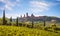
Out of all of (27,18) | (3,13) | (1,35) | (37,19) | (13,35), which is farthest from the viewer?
(37,19)

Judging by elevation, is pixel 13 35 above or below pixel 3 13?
below

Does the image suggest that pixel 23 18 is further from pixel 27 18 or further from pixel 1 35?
pixel 1 35

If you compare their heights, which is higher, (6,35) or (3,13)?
(3,13)

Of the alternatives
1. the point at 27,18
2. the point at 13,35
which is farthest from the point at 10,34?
the point at 27,18

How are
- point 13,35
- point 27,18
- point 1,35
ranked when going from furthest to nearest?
point 27,18 < point 13,35 < point 1,35

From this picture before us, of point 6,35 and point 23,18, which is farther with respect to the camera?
point 23,18

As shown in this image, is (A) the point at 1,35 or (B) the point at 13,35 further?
(B) the point at 13,35

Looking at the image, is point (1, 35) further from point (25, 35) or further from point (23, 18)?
point (23, 18)

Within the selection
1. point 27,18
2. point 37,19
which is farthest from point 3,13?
point 37,19

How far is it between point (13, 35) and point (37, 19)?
149m

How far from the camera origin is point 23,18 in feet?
522

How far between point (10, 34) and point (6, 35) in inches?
29.9

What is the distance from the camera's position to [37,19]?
163 metres

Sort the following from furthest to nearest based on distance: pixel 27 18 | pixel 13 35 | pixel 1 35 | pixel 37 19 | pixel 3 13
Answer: pixel 37 19 → pixel 27 18 → pixel 3 13 → pixel 13 35 → pixel 1 35
